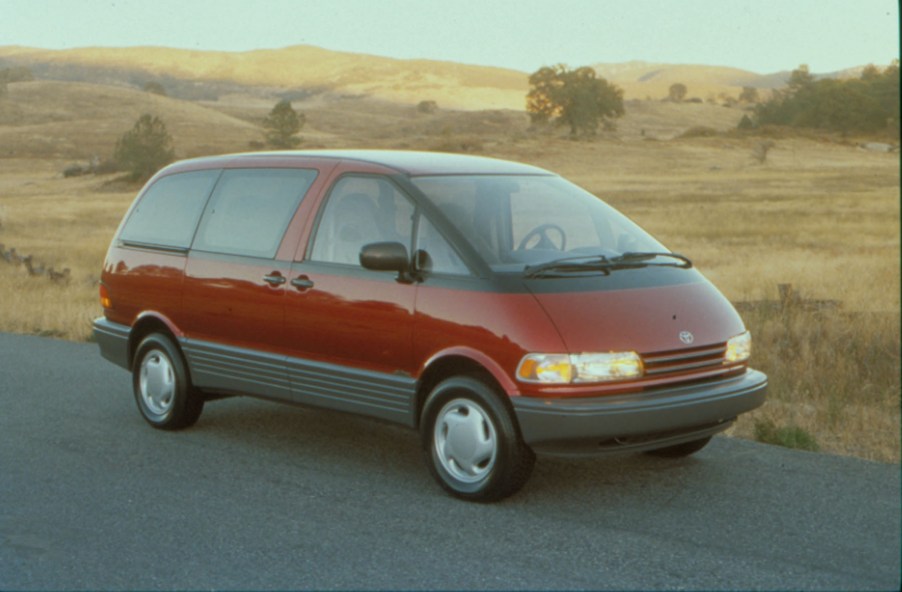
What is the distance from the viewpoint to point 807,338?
11844 millimetres

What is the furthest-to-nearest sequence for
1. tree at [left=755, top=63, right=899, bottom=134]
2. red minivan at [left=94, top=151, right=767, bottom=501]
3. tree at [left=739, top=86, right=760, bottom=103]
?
tree at [left=739, top=86, right=760, bottom=103]
tree at [left=755, top=63, right=899, bottom=134]
red minivan at [left=94, top=151, right=767, bottom=501]

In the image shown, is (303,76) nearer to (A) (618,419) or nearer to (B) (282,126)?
(B) (282,126)

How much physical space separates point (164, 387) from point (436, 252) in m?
2.42

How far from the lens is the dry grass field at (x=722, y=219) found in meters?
10.2

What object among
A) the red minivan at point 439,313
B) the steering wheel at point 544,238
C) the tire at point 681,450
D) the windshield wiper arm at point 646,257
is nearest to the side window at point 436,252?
the red minivan at point 439,313

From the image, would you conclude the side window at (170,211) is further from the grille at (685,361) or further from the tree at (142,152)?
the tree at (142,152)

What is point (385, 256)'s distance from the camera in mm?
6715

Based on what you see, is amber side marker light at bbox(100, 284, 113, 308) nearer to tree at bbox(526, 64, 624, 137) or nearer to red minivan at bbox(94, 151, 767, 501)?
red minivan at bbox(94, 151, 767, 501)

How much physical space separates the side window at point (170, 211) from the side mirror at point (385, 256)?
6.23 ft

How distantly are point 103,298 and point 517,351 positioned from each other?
150 inches

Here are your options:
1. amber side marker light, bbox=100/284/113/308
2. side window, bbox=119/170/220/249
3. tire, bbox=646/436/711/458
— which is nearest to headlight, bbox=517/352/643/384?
tire, bbox=646/436/711/458

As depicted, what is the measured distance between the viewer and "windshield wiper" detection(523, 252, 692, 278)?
21.3 ft

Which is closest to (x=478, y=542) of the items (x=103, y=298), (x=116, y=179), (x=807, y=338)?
(x=103, y=298)

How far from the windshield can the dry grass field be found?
1677mm
